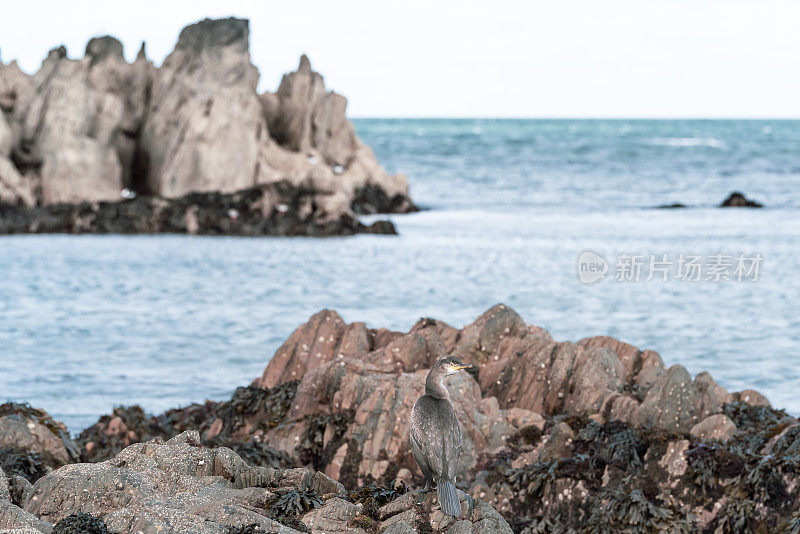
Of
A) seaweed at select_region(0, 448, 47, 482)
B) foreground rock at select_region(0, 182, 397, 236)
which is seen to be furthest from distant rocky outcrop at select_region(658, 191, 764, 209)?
seaweed at select_region(0, 448, 47, 482)

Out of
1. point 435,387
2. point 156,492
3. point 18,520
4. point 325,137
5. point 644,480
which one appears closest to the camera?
point 18,520

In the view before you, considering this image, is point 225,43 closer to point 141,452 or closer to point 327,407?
point 327,407

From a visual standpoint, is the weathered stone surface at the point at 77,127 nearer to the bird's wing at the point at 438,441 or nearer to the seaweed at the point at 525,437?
the seaweed at the point at 525,437

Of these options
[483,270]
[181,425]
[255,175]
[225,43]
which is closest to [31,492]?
[181,425]

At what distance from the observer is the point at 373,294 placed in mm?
24828

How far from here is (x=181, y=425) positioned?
14.8 meters

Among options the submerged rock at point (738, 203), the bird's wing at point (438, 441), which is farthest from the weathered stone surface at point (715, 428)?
the submerged rock at point (738, 203)

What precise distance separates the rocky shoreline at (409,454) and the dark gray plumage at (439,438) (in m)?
0.18

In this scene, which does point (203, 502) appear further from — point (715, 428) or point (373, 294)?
point (373, 294)

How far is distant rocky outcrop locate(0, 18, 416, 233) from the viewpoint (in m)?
37.9

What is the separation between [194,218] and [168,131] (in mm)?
5093

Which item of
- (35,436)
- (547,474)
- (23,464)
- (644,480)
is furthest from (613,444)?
(35,436)

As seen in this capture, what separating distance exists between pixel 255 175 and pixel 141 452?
32206 millimetres

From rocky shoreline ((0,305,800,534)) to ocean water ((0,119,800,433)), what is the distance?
3.02 meters
